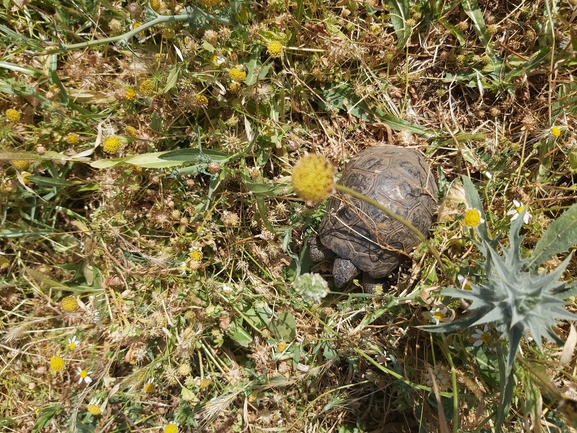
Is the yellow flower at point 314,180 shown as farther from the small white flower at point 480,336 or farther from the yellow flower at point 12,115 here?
the yellow flower at point 12,115

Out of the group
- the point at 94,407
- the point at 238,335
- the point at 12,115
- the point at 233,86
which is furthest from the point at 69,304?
the point at 233,86

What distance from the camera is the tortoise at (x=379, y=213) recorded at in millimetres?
2639

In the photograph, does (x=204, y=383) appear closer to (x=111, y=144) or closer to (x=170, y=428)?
(x=170, y=428)

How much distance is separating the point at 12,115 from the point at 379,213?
2639 mm

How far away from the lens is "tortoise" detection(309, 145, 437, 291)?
2639mm

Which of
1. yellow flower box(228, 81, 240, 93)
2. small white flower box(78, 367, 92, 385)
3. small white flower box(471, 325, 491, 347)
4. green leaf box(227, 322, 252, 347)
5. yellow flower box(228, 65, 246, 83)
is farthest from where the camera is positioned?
green leaf box(227, 322, 252, 347)

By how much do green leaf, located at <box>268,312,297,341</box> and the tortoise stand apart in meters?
0.45

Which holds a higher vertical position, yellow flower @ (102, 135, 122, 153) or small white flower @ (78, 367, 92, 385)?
yellow flower @ (102, 135, 122, 153)

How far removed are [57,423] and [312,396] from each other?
76.2 inches

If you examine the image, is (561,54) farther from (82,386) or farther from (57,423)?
(57,423)

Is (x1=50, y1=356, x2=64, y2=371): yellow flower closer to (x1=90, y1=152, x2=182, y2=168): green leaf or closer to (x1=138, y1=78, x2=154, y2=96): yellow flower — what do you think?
(x1=90, y1=152, x2=182, y2=168): green leaf

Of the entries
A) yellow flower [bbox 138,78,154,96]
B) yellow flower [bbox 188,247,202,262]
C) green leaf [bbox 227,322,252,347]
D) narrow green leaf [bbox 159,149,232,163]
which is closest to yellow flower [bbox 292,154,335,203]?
narrow green leaf [bbox 159,149,232,163]

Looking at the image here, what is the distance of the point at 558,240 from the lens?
2.13 meters

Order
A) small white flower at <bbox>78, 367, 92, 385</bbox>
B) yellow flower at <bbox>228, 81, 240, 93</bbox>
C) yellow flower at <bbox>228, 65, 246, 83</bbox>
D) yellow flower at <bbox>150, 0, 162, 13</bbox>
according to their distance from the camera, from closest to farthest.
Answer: yellow flower at <bbox>150, 0, 162, 13</bbox>, yellow flower at <bbox>228, 65, 246, 83</bbox>, yellow flower at <bbox>228, 81, 240, 93</bbox>, small white flower at <bbox>78, 367, 92, 385</bbox>
